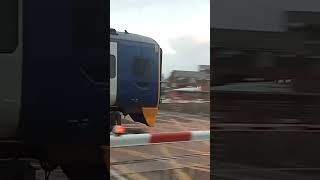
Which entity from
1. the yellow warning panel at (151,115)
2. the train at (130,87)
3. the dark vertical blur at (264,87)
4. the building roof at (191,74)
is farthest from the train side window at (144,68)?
the dark vertical blur at (264,87)

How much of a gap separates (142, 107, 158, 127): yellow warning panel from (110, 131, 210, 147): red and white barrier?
0.06 meters

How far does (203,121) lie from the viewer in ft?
4.23

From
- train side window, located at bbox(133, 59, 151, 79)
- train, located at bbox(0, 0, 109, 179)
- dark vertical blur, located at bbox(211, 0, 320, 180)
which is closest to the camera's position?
dark vertical blur, located at bbox(211, 0, 320, 180)

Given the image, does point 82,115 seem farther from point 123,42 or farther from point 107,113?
point 123,42

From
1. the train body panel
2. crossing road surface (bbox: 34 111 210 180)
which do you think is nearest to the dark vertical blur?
crossing road surface (bbox: 34 111 210 180)

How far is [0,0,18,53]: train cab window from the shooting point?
4.50 feet

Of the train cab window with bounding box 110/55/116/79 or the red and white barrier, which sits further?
the train cab window with bounding box 110/55/116/79

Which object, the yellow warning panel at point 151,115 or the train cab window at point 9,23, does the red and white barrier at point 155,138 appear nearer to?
the yellow warning panel at point 151,115

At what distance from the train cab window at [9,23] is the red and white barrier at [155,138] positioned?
43 centimetres

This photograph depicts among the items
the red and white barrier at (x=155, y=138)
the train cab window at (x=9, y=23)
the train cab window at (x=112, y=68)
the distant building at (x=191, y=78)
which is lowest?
the red and white barrier at (x=155, y=138)

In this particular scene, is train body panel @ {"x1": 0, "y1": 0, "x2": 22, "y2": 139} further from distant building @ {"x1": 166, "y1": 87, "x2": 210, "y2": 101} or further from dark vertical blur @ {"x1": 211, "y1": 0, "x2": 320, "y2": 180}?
dark vertical blur @ {"x1": 211, "y1": 0, "x2": 320, "y2": 180}

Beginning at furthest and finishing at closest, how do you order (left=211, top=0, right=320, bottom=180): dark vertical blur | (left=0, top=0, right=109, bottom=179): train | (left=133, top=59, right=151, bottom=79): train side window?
(left=133, top=59, right=151, bottom=79): train side window → (left=0, top=0, right=109, bottom=179): train → (left=211, top=0, right=320, bottom=180): dark vertical blur

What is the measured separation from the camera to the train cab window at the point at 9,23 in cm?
137

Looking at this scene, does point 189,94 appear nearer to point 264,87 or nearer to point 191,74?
point 191,74
